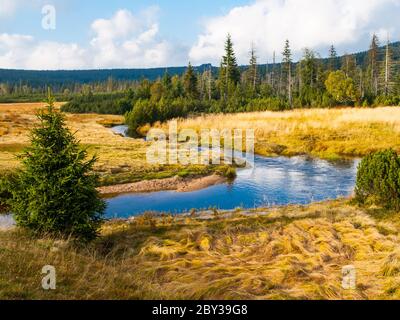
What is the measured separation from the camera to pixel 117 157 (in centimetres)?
Result: 3039

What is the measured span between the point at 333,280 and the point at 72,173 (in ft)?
22.0

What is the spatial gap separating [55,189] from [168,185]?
39.5 ft

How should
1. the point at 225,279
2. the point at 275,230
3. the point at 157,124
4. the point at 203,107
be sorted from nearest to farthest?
the point at 225,279 → the point at 275,230 → the point at 157,124 → the point at 203,107

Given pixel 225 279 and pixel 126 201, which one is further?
pixel 126 201

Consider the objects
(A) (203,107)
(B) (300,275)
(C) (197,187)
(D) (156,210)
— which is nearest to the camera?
(B) (300,275)

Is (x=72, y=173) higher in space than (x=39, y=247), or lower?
higher

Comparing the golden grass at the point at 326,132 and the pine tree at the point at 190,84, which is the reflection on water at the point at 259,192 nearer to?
the golden grass at the point at 326,132

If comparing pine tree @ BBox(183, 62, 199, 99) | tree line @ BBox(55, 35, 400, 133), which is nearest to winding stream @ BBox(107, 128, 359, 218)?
tree line @ BBox(55, 35, 400, 133)

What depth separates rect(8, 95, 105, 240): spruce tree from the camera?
416 inches

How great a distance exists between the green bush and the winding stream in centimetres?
373

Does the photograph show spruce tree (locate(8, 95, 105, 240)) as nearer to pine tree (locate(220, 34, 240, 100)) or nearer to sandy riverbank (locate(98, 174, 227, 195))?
sandy riverbank (locate(98, 174, 227, 195))

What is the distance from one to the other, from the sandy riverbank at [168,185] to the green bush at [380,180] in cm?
943
